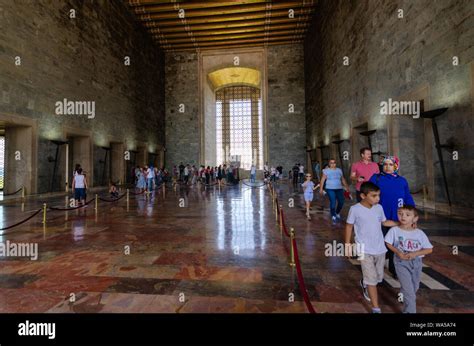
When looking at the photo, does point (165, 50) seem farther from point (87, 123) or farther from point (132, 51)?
point (87, 123)

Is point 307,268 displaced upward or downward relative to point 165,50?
downward

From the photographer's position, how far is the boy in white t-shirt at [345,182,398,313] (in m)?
2.27

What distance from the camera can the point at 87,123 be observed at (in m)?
14.6

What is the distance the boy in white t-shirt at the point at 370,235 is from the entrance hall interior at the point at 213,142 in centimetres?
29

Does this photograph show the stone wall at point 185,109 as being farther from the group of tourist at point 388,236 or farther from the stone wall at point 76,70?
the group of tourist at point 388,236

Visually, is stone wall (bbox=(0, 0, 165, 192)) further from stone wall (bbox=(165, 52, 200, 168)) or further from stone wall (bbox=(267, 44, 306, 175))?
stone wall (bbox=(267, 44, 306, 175))

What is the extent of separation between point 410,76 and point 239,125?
92.5 ft

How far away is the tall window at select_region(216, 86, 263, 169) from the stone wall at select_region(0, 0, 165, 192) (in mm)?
14144

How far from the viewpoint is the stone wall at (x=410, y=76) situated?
20.0ft

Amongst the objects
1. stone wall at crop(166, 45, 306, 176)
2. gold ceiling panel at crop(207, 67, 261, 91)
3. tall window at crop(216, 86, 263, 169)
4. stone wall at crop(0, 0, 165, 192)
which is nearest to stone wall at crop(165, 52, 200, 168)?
stone wall at crop(166, 45, 306, 176)

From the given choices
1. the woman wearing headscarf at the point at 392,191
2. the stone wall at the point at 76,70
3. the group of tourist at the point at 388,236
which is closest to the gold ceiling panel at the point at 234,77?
the stone wall at the point at 76,70

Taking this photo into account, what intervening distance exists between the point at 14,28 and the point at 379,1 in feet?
47.4
